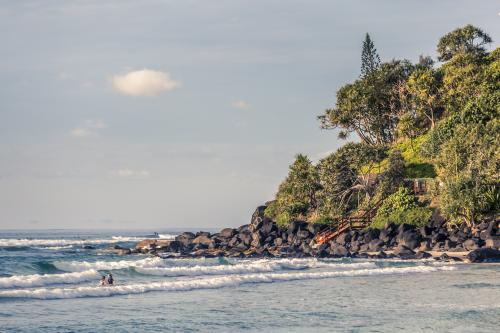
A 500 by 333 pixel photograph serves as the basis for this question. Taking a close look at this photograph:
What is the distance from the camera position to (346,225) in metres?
66.4

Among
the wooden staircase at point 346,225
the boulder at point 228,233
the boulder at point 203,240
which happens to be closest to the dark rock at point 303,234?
the wooden staircase at point 346,225

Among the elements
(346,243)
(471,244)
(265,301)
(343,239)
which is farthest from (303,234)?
(265,301)

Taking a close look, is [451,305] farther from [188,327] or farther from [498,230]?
[498,230]

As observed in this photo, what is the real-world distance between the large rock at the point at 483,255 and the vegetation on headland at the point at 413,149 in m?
8.21

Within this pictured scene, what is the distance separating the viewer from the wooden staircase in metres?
65.9

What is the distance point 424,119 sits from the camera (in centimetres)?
8175

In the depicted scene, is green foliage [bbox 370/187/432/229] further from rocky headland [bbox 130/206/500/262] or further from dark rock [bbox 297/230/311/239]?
dark rock [bbox 297/230/311/239]

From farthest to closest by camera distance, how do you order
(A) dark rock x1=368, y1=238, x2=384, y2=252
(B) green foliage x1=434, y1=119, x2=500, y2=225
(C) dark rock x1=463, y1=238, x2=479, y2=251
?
(A) dark rock x1=368, y1=238, x2=384, y2=252 → (B) green foliage x1=434, y1=119, x2=500, y2=225 → (C) dark rock x1=463, y1=238, x2=479, y2=251

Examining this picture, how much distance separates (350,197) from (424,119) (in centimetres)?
1628

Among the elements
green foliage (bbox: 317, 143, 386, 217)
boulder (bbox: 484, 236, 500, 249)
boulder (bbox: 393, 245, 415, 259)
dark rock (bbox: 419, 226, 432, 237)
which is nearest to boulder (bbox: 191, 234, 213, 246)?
green foliage (bbox: 317, 143, 386, 217)

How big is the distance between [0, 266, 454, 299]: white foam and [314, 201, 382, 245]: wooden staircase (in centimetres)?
1946

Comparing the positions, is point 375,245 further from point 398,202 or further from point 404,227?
point 398,202

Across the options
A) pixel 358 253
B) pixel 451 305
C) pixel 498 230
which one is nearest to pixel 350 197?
pixel 358 253

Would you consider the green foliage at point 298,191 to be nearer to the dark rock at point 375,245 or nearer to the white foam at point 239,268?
the dark rock at point 375,245
